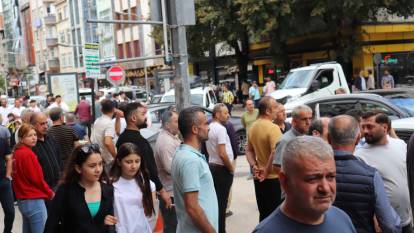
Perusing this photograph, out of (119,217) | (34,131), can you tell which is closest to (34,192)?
(34,131)

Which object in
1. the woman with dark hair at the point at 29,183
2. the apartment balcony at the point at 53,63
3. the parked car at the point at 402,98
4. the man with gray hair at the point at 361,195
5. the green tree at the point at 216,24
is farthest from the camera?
the apartment balcony at the point at 53,63

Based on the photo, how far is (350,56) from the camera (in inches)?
1087

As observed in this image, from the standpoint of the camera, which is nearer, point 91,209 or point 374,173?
point 374,173

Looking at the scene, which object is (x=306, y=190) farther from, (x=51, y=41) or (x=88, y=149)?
(x=51, y=41)

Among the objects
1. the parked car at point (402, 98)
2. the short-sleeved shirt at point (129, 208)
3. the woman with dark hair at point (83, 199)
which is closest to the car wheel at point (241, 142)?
the parked car at point (402, 98)

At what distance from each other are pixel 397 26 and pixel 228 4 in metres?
9.79

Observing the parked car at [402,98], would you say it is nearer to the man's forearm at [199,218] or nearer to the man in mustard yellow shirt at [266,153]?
the man in mustard yellow shirt at [266,153]

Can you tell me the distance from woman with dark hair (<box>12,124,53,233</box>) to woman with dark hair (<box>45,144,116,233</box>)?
1906 millimetres

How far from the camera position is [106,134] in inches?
292

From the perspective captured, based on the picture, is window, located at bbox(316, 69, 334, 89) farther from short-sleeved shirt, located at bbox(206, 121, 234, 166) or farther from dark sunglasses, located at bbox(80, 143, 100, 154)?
dark sunglasses, located at bbox(80, 143, 100, 154)

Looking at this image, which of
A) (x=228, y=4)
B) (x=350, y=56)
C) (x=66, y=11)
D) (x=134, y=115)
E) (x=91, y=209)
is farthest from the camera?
(x=66, y=11)

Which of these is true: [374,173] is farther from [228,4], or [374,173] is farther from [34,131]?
[228,4]

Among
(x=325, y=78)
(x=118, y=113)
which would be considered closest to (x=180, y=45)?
Result: (x=118, y=113)

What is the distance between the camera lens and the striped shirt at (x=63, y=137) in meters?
7.25
